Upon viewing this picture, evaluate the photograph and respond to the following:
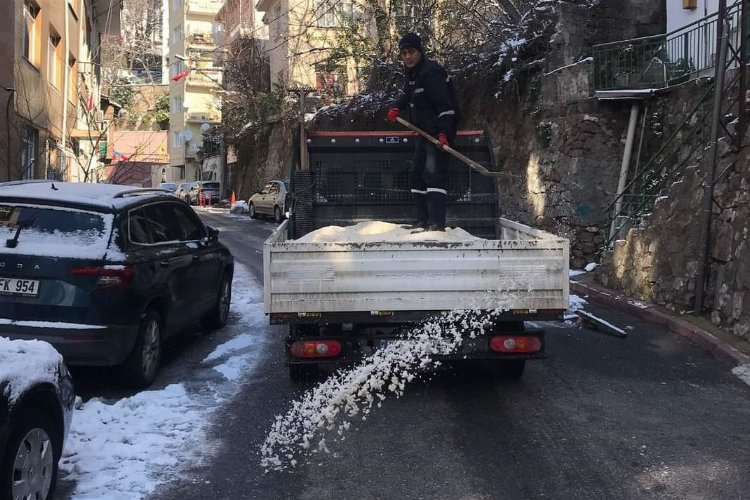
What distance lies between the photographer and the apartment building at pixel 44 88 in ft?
43.3

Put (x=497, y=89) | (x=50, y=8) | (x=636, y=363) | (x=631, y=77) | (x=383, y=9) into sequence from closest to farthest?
(x=636, y=363), (x=631, y=77), (x=497, y=89), (x=50, y=8), (x=383, y=9)

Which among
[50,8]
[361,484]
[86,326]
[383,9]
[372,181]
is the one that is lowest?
[361,484]

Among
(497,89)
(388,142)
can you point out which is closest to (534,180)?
(497,89)

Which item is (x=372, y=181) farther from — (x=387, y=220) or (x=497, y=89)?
(x=497, y=89)

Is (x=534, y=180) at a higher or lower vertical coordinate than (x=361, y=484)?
higher

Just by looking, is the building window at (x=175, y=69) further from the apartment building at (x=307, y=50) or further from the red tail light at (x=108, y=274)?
the red tail light at (x=108, y=274)

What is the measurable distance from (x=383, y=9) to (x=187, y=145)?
38.6m

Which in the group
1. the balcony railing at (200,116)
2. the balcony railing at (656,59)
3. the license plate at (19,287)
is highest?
the balcony railing at (200,116)

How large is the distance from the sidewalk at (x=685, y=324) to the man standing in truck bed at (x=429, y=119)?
308 centimetres

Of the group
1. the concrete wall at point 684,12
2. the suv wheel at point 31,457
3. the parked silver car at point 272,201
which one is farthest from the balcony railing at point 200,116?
the suv wheel at point 31,457

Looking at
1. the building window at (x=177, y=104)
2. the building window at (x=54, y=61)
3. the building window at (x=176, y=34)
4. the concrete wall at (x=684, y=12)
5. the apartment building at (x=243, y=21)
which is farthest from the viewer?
the building window at (x=177, y=104)

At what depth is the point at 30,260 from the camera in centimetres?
525

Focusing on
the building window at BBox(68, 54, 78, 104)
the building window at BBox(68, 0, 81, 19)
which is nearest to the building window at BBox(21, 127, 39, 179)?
the building window at BBox(68, 54, 78, 104)

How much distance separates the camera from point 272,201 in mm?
25469
